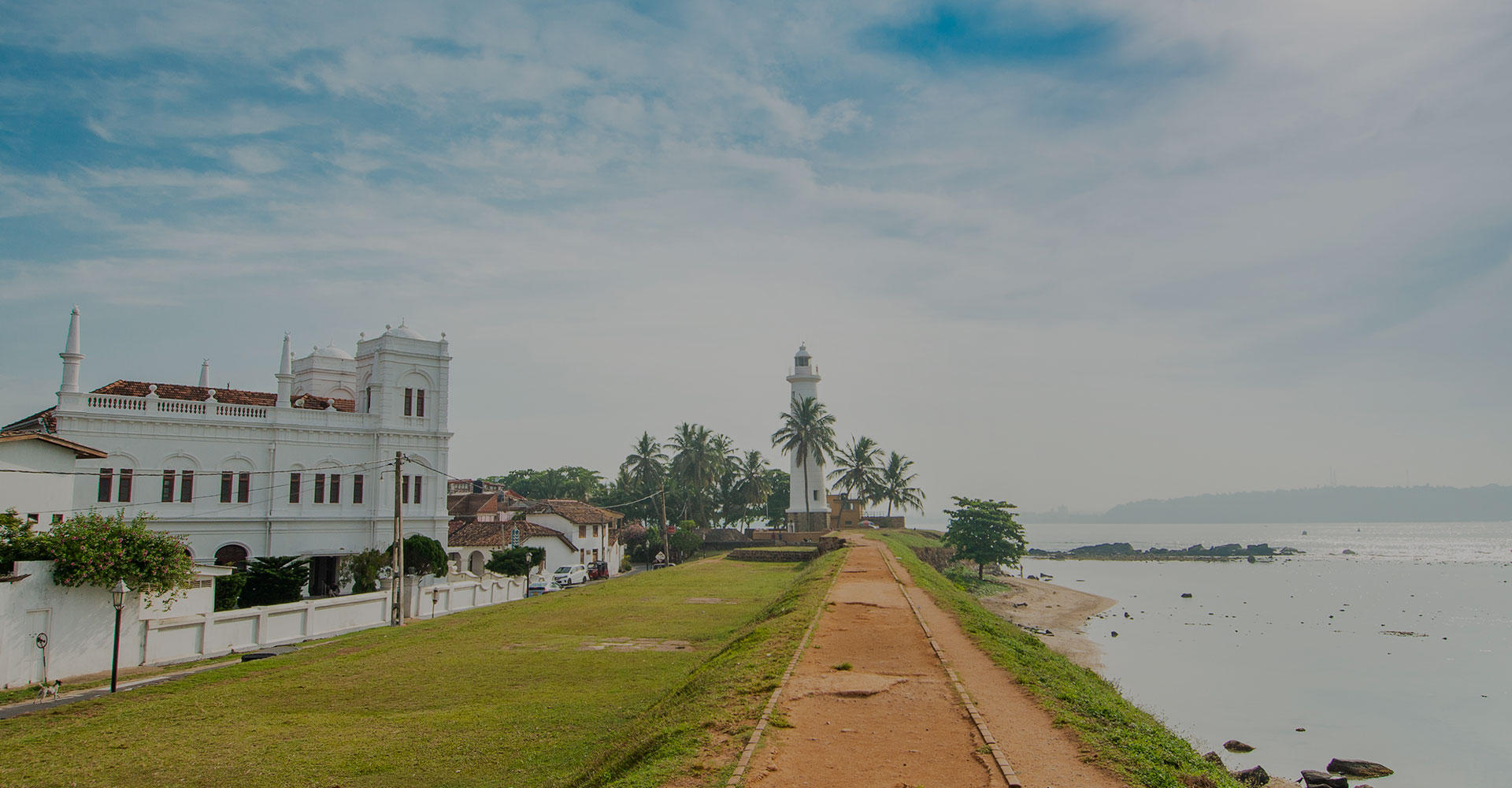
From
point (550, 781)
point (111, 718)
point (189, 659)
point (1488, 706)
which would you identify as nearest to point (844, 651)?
point (550, 781)

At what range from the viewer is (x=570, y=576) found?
44.5 m

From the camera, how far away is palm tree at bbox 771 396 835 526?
60781 millimetres

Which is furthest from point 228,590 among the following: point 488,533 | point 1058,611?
point 1058,611

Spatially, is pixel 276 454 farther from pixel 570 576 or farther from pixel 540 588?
pixel 570 576

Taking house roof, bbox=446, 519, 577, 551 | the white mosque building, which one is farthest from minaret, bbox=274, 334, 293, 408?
house roof, bbox=446, 519, 577, 551

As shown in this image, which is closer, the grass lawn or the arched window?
the grass lawn

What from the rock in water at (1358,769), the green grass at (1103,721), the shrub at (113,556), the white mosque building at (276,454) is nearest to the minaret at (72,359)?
the white mosque building at (276,454)

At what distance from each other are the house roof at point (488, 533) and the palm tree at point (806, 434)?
17460 mm

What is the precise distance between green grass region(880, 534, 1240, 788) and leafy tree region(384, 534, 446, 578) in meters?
25.2

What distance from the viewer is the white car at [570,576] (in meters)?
43.9

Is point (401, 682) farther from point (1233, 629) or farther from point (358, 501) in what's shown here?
point (1233, 629)

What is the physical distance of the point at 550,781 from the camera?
33.6ft

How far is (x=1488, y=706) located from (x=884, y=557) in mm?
20873

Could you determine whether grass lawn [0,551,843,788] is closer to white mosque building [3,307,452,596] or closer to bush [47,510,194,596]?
bush [47,510,194,596]
